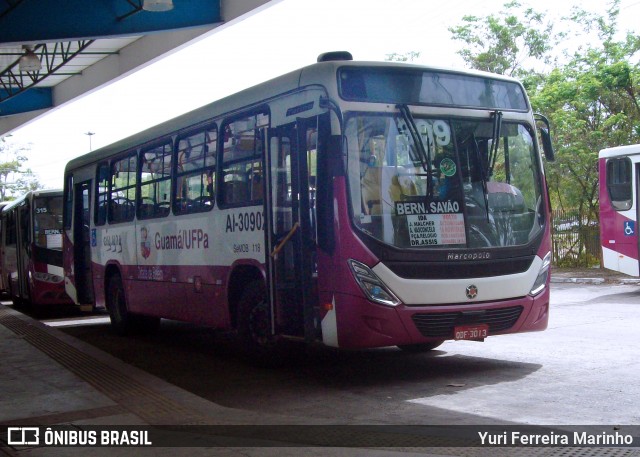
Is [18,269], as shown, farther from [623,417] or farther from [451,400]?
[623,417]

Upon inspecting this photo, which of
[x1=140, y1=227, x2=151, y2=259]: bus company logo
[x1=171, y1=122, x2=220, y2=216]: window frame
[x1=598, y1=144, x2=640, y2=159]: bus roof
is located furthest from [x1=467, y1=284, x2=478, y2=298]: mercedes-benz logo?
[x1=598, y1=144, x2=640, y2=159]: bus roof

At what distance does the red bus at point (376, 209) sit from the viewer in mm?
8375

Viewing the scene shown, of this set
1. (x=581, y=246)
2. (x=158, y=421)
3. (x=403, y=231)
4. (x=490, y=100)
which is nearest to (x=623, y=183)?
(x=581, y=246)

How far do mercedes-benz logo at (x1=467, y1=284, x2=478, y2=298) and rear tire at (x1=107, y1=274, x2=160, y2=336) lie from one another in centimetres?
736

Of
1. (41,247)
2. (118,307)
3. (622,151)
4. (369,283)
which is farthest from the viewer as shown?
(41,247)

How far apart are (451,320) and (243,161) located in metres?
3.24

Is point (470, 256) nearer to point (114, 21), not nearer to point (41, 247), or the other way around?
point (114, 21)

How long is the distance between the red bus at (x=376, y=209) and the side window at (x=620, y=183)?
982 cm

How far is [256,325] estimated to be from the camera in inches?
395

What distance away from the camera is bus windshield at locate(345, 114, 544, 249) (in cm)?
843

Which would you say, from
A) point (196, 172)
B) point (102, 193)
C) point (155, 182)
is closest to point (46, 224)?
point (102, 193)

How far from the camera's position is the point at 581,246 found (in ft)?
87.9

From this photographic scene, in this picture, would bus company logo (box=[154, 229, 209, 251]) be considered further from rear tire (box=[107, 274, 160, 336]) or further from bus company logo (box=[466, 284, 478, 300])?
bus company logo (box=[466, 284, 478, 300])

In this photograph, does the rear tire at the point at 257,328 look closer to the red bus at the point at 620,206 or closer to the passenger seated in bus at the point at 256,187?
the passenger seated in bus at the point at 256,187
